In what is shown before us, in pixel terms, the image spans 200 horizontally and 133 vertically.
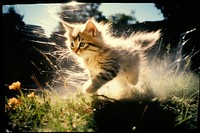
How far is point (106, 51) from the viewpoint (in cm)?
248

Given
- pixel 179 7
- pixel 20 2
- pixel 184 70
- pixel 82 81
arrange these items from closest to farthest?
pixel 20 2 < pixel 179 7 < pixel 82 81 < pixel 184 70

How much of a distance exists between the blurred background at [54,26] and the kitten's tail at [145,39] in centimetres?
8

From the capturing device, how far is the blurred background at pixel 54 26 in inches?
86.8

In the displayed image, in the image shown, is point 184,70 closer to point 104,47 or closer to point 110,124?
point 104,47

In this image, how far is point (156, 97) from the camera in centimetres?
249

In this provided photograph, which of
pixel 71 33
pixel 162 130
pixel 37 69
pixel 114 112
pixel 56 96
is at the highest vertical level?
pixel 71 33

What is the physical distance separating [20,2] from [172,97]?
1.51m

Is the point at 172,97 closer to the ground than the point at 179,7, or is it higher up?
closer to the ground

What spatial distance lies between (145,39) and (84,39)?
646mm

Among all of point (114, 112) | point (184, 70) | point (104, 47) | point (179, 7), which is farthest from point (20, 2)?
point (184, 70)

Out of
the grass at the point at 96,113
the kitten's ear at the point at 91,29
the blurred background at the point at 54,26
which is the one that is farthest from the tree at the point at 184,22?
the kitten's ear at the point at 91,29

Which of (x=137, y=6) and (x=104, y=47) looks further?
(x=104, y=47)

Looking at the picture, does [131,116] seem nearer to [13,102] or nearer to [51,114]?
[51,114]

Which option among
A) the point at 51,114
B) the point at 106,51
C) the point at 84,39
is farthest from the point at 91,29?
the point at 51,114
